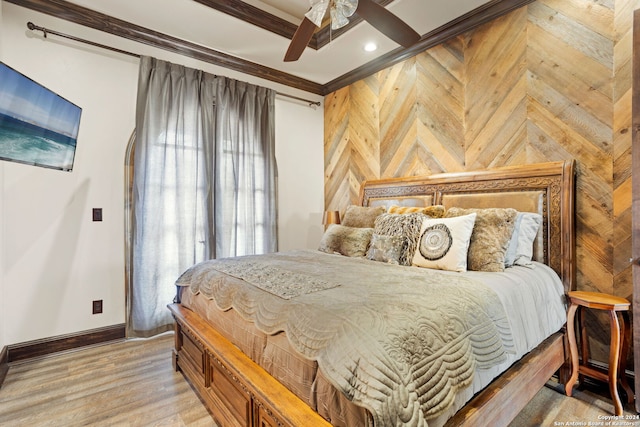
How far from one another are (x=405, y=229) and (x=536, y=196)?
3.39 ft

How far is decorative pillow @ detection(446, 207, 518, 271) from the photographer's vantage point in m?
2.02

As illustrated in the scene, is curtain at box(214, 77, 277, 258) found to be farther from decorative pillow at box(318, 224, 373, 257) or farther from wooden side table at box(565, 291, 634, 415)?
wooden side table at box(565, 291, 634, 415)

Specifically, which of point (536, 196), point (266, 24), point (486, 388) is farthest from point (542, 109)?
point (266, 24)

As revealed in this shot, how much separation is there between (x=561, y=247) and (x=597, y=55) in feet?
4.64

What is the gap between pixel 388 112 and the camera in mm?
3711

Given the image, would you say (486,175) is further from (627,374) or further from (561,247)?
(627,374)

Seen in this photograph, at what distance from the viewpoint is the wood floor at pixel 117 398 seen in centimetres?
179

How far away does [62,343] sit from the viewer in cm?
266

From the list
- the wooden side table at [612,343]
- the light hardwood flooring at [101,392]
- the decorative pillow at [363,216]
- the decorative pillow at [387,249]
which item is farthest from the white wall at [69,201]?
the wooden side table at [612,343]

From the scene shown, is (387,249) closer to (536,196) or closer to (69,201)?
(536,196)

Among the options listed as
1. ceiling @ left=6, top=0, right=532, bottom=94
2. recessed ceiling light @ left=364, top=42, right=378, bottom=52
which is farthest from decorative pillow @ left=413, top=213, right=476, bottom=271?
recessed ceiling light @ left=364, top=42, right=378, bottom=52

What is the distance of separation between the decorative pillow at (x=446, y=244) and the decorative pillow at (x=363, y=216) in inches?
29.8

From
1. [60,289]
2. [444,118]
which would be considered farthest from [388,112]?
[60,289]

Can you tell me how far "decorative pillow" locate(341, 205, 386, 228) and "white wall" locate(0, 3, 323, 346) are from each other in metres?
2.26
